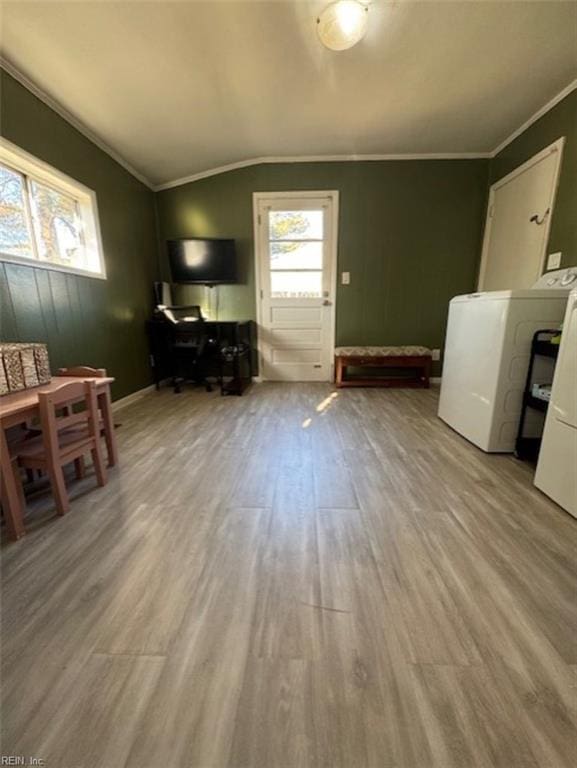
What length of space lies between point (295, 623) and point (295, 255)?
3.65 meters

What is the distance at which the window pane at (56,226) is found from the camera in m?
2.29

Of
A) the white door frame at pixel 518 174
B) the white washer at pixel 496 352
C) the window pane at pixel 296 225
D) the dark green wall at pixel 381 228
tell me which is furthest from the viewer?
the window pane at pixel 296 225

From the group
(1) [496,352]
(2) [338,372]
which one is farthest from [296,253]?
(1) [496,352]

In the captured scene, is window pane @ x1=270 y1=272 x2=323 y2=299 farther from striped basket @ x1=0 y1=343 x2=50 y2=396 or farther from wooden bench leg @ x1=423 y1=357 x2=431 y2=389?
striped basket @ x1=0 y1=343 x2=50 y2=396

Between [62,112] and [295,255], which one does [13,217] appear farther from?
[295,255]

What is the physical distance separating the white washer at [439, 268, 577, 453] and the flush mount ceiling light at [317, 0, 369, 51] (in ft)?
5.50

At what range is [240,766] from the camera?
635mm

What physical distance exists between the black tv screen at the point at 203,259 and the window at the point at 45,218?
1006 mm

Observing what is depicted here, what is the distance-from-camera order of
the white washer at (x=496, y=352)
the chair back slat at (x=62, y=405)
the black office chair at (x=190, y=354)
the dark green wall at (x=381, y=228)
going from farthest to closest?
1. the dark green wall at (x=381, y=228)
2. the black office chair at (x=190, y=354)
3. the white washer at (x=496, y=352)
4. the chair back slat at (x=62, y=405)

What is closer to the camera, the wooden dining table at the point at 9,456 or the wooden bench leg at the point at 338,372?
the wooden dining table at the point at 9,456

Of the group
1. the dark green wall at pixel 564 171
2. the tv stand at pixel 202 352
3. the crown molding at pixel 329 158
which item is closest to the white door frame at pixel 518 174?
the dark green wall at pixel 564 171

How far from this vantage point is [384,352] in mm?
3607

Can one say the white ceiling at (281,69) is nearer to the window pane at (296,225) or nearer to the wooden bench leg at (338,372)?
the window pane at (296,225)

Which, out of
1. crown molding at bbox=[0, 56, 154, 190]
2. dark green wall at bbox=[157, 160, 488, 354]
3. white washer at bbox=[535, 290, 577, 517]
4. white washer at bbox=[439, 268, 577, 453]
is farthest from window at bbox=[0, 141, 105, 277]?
white washer at bbox=[535, 290, 577, 517]
